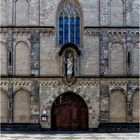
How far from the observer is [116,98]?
30500 mm

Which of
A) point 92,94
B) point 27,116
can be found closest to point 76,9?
point 92,94

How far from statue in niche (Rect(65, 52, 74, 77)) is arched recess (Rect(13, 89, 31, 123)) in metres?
3.15

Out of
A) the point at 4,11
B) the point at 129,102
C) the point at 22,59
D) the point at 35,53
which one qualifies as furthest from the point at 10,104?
the point at 129,102

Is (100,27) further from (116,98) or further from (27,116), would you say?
(27,116)

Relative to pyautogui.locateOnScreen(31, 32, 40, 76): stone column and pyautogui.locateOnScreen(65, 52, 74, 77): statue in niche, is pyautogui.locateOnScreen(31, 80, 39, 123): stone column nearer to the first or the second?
pyautogui.locateOnScreen(31, 32, 40, 76): stone column

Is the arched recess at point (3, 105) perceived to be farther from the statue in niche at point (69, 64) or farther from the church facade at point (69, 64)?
the statue in niche at point (69, 64)

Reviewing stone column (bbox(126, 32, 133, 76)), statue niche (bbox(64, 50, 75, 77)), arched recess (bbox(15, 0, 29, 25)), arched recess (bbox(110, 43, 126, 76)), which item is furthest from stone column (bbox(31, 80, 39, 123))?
stone column (bbox(126, 32, 133, 76))

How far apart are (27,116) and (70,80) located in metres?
3.86

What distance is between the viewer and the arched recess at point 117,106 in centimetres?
3033

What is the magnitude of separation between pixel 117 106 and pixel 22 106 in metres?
6.55

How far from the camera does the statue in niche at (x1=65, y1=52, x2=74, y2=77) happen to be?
100.0 feet

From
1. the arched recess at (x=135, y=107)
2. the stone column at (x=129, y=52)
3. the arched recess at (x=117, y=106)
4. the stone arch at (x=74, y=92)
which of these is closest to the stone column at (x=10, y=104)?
the stone arch at (x=74, y=92)

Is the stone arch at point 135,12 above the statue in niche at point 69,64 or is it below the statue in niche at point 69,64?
above

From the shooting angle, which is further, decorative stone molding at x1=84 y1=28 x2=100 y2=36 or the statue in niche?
decorative stone molding at x1=84 y1=28 x2=100 y2=36
